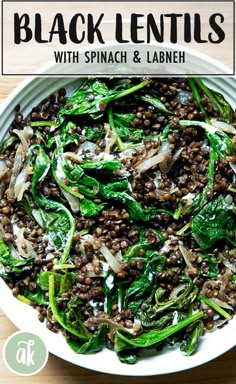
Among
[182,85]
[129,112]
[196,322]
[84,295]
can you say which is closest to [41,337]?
[84,295]

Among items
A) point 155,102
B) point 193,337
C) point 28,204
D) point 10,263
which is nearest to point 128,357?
point 193,337

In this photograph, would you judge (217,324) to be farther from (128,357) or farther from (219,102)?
(219,102)

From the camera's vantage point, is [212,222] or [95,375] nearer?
[212,222]

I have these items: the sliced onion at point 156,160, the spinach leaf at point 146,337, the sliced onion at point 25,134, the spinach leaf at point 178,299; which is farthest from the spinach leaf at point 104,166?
the spinach leaf at point 146,337

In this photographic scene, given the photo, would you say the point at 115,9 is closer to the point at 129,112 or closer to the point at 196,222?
the point at 129,112

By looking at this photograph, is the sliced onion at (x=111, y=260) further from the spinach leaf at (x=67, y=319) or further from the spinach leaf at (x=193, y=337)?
the spinach leaf at (x=193, y=337)

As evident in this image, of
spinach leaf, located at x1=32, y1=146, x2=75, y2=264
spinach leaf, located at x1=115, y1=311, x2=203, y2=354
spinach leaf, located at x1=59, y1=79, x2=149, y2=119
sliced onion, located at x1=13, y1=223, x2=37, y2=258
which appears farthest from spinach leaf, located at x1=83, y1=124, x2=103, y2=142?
spinach leaf, located at x1=115, y1=311, x2=203, y2=354
